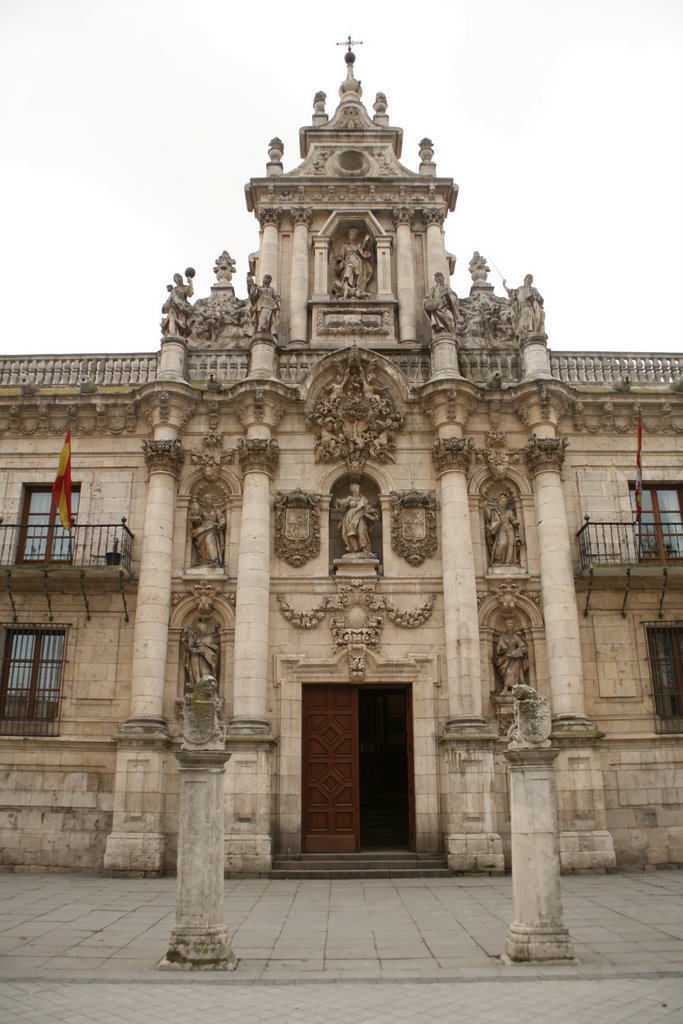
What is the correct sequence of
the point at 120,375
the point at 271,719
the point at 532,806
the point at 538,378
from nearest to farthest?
the point at 532,806, the point at 271,719, the point at 538,378, the point at 120,375

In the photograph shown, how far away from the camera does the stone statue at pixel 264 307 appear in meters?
20.7

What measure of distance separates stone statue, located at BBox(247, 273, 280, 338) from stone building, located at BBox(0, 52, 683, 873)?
0.26 feet

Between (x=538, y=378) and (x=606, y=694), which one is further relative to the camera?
(x=538, y=378)

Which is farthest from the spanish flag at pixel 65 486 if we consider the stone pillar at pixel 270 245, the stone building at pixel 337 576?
the stone pillar at pixel 270 245

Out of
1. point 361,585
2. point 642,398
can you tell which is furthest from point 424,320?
point 361,585

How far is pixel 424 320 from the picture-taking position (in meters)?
22.1

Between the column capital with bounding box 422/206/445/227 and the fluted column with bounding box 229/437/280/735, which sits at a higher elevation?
the column capital with bounding box 422/206/445/227

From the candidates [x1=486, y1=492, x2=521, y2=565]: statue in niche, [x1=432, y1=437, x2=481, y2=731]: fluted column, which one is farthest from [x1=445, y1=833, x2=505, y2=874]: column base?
[x1=486, y1=492, x2=521, y2=565]: statue in niche

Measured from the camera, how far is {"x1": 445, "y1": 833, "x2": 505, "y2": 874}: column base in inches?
638

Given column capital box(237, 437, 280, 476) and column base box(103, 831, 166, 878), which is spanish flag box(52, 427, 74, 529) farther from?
column base box(103, 831, 166, 878)

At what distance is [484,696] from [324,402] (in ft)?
26.4

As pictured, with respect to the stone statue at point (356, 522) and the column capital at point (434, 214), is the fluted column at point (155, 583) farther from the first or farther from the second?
the column capital at point (434, 214)

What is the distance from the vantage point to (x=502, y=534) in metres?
19.3

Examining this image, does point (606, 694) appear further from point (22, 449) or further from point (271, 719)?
point (22, 449)
